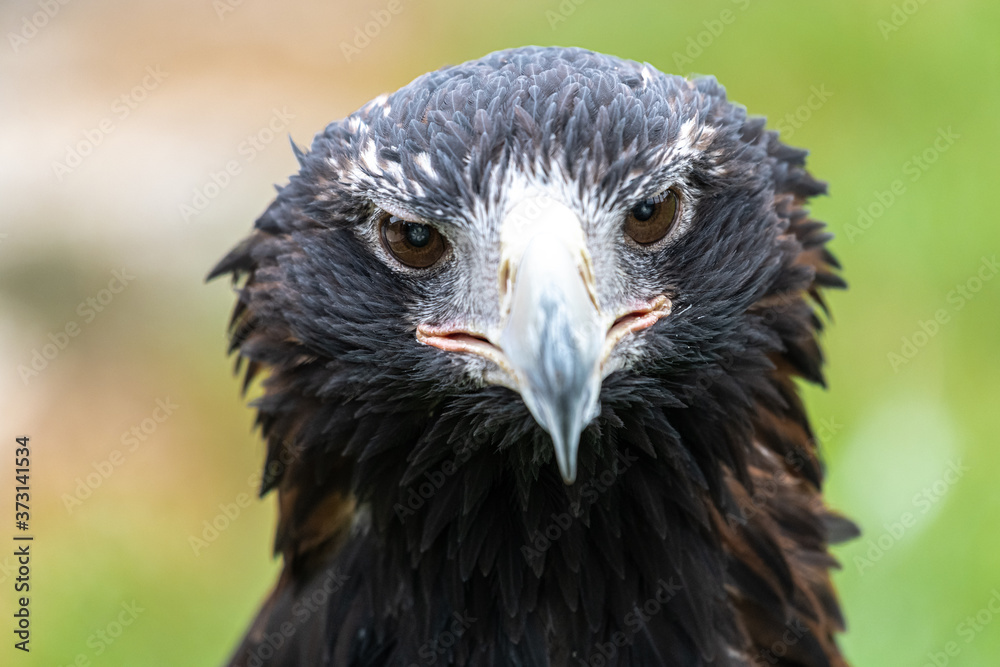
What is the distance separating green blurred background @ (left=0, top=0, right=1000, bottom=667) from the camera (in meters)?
5.46

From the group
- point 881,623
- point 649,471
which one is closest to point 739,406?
point 649,471

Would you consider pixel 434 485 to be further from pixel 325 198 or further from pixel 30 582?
pixel 30 582
